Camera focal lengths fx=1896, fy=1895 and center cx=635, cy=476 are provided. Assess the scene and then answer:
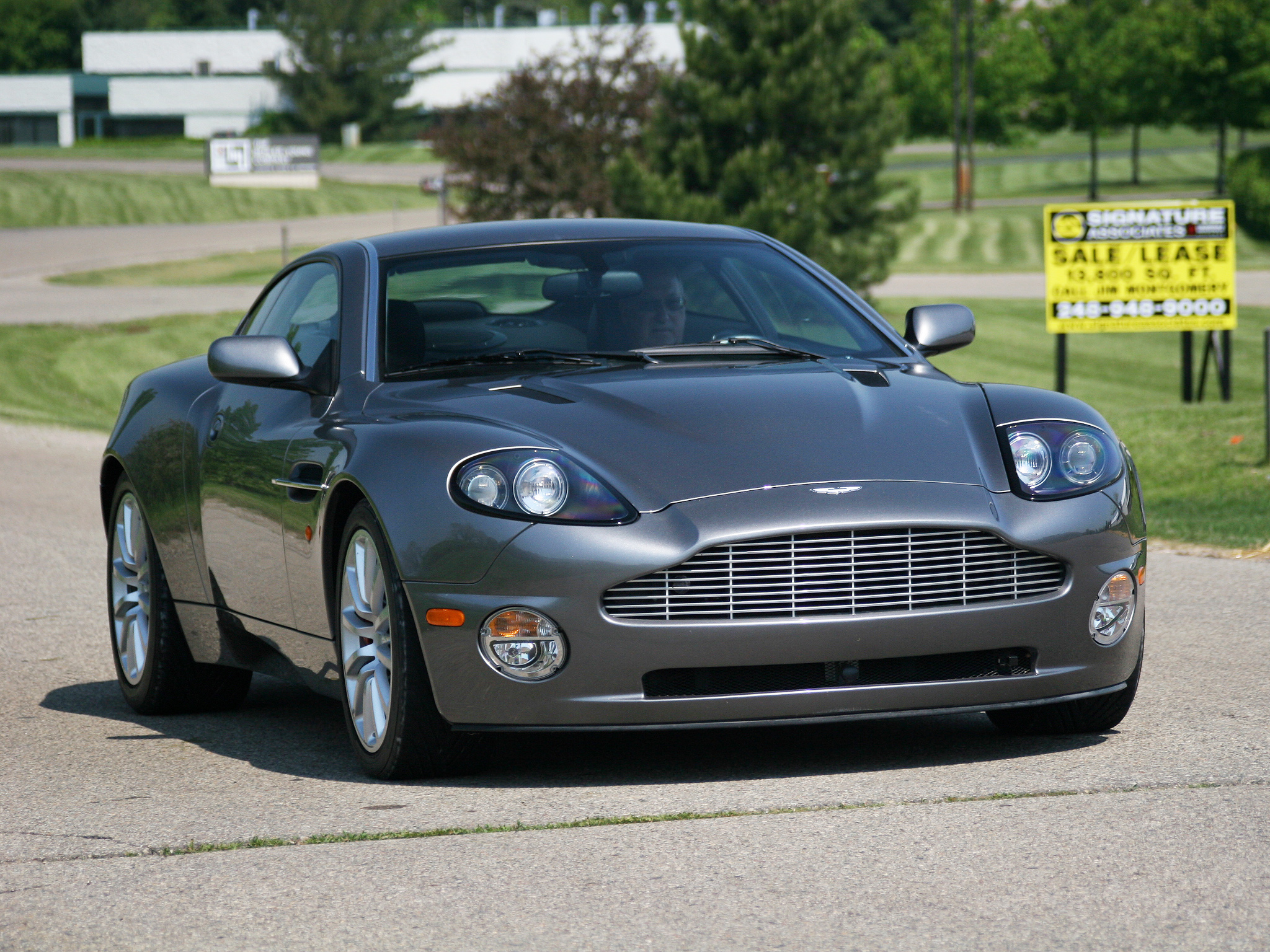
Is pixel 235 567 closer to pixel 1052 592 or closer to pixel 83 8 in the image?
pixel 1052 592

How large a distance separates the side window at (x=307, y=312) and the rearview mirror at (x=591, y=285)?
0.65 m

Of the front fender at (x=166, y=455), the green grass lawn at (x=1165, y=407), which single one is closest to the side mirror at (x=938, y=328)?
the front fender at (x=166, y=455)

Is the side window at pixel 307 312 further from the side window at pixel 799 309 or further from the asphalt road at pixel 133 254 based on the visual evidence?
the asphalt road at pixel 133 254

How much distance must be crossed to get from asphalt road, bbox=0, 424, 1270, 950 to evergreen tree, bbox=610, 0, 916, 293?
82.3ft

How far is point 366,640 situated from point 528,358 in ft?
3.31

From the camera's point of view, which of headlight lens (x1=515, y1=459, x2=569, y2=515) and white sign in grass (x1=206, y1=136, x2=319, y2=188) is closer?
headlight lens (x1=515, y1=459, x2=569, y2=515)

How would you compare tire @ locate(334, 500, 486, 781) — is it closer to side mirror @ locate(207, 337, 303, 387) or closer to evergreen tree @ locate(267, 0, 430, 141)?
side mirror @ locate(207, 337, 303, 387)

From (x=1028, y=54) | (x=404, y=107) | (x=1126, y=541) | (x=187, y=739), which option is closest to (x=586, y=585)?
(x=1126, y=541)

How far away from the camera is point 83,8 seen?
124 m

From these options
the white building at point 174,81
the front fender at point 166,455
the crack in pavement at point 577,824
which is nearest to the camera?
the crack in pavement at point 577,824

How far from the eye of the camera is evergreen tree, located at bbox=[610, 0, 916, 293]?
30.8 m

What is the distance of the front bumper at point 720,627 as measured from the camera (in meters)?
4.41

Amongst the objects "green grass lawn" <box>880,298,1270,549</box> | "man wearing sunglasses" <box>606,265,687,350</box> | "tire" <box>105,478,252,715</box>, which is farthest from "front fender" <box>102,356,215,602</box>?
"green grass lawn" <box>880,298,1270,549</box>

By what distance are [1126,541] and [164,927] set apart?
2595 millimetres
